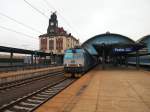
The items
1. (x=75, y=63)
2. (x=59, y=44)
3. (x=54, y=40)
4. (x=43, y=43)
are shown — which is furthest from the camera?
(x=43, y=43)

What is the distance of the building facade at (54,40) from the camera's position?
264 feet

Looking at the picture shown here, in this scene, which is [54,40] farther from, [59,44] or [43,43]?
[43,43]

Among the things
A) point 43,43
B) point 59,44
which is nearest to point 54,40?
point 59,44

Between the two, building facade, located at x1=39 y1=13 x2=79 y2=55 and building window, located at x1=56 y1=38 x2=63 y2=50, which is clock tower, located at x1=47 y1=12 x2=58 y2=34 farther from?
building window, located at x1=56 y1=38 x2=63 y2=50

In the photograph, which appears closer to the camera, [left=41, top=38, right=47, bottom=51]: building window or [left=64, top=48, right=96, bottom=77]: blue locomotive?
[left=64, top=48, right=96, bottom=77]: blue locomotive

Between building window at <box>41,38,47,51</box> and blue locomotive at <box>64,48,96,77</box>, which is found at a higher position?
building window at <box>41,38,47,51</box>

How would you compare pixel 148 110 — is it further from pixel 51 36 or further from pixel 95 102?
pixel 51 36

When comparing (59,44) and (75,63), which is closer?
(75,63)

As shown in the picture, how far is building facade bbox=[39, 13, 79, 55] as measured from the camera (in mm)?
80500

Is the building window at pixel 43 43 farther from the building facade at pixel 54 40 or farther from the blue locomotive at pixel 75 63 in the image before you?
the blue locomotive at pixel 75 63

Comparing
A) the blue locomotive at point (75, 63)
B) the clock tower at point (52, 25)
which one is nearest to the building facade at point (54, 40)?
the clock tower at point (52, 25)

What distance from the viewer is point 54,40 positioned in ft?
272

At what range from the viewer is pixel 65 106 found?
862 centimetres

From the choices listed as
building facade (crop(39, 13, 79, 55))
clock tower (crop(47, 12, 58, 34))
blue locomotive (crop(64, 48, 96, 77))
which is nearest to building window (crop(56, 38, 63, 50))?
building facade (crop(39, 13, 79, 55))
